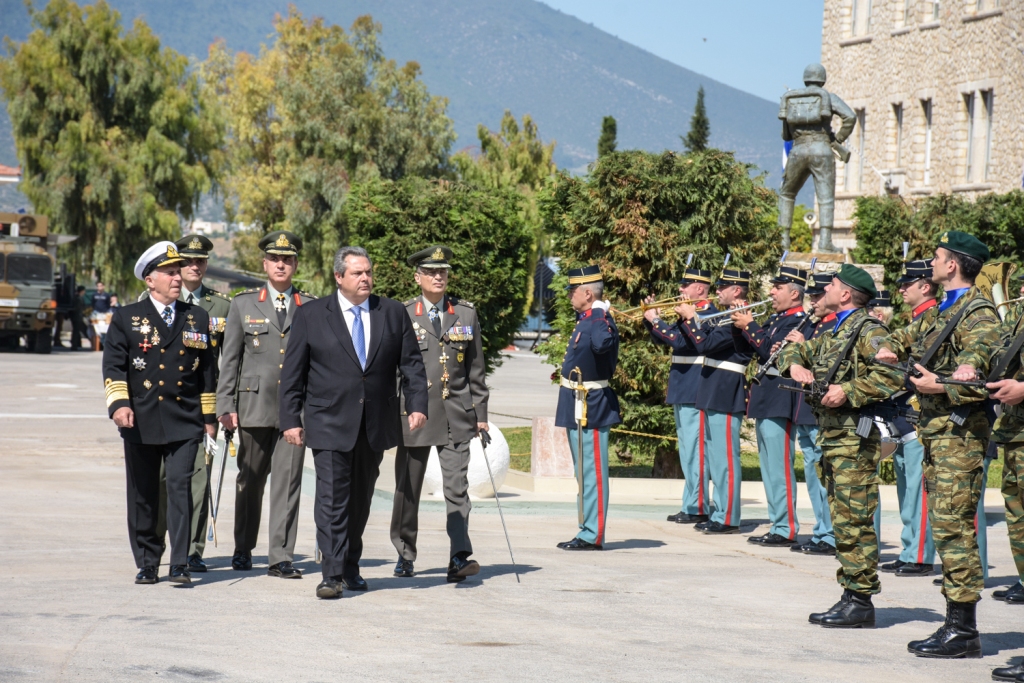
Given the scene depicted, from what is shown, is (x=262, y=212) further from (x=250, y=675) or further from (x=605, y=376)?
(x=250, y=675)

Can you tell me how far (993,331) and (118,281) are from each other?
139 feet

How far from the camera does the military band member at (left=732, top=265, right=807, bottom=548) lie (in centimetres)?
1036

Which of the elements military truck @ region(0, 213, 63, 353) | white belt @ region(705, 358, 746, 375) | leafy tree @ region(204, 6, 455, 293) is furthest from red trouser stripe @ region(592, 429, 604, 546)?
leafy tree @ region(204, 6, 455, 293)

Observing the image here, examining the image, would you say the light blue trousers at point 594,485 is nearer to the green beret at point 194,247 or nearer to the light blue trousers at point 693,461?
the light blue trousers at point 693,461

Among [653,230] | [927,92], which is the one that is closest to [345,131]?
[927,92]

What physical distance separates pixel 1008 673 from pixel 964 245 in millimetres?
2161

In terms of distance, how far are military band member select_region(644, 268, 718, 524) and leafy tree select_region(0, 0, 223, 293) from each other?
1442 inches

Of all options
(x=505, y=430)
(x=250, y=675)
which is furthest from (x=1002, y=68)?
(x=250, y=675)

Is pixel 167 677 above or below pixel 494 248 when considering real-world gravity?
below

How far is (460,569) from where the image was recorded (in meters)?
8.43

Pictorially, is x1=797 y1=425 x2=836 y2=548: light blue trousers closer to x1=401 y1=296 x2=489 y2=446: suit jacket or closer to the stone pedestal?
x1=401 y1=296 x2=489 y2=446: suit jacket

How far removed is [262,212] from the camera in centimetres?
5262

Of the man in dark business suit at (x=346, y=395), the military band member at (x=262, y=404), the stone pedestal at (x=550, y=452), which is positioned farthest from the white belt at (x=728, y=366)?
the military band member at (x=262, y=404)

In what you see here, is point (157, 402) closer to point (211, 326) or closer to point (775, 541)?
point (211, 326)
